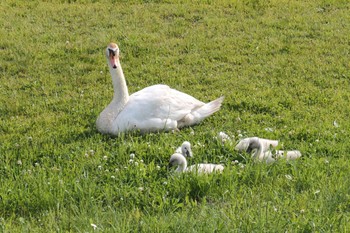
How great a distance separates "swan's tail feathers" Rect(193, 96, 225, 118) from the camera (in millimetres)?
7512

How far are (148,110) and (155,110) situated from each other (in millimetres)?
91

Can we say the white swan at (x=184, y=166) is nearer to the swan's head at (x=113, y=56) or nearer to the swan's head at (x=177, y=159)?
the swan's head at (x=177, y=159)

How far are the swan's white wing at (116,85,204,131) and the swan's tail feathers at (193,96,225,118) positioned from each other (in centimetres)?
7

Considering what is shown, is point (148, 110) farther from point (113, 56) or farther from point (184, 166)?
point (184, 166)

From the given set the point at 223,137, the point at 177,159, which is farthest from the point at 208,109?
the point at 177,159

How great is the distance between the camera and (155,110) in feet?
23.9

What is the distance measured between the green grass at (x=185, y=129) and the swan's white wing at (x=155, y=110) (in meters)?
0.19

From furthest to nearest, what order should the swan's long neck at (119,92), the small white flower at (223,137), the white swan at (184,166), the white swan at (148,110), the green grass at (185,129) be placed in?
the swan's long neck at (119,92), the white swan at (148,110), the small white flower at (223,137), the white swan at (184,166), the green grass at (185,129)

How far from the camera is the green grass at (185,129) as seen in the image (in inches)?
192

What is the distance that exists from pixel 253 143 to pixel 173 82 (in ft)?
10.7

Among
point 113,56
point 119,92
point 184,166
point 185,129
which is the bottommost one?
point 185,129

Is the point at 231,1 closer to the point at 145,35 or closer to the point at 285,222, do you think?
the point at 145,35

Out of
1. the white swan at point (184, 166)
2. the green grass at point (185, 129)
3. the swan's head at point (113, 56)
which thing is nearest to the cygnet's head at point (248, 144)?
the green grass at point (185, 129)

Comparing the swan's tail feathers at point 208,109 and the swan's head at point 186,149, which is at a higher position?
the swan's head at point 186,149
